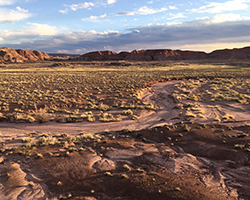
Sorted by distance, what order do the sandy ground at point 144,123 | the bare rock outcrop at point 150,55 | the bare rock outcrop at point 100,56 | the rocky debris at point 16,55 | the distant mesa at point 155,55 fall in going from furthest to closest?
the bare rock outcrop at point 100,56, the bare rock outcrop at point 150,55, the distant mesa at point 155,55, the rocky debris at point 16,55, the sandy ground at point 144,123

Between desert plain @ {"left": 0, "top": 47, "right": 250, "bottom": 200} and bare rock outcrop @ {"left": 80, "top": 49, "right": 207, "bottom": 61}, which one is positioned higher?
bare rock outcrop @ {"left": 80, "top": 49, "right": 207, "bottom": 61}

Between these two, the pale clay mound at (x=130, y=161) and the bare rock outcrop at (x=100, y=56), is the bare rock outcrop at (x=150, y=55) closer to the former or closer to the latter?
the bare rock outcrop at (x=100, y=56)

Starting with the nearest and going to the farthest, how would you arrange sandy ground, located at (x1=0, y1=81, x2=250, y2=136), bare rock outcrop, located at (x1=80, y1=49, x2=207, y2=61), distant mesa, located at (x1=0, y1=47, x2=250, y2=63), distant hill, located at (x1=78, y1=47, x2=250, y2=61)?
sandy ground, located at (x1=0, y1=81, x2=250, y2=136)
distant mesa, located at (x1=0, y1=47, x2=250, y2=63)
distant hill, located at (x1=78, y1=47, x2=250, y2=61)
bare rock outcrop, located at (x1=80, y1=49, x2=207, y2=61)

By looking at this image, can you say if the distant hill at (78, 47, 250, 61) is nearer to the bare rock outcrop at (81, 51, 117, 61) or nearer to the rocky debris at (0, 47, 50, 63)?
the bare rock outcrop at (81, 51, 117, 61)

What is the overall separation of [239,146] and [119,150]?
19.2ft

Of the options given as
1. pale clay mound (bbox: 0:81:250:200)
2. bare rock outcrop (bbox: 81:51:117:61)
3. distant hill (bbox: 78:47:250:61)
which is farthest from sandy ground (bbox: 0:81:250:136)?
bare rock outcrop (bbox: 81:51:117:61)

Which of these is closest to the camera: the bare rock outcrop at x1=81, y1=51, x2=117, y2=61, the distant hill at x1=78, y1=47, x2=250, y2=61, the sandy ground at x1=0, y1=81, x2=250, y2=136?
the sandy ground at x1=0, y1=81, x2=250, y2=136

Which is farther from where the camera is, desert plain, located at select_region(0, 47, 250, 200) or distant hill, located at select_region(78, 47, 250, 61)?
distant hill, located at select_region(78, 47, 250, 61)

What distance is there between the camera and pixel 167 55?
6068 inches

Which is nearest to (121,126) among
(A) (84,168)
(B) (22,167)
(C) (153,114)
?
(C) (153,114)

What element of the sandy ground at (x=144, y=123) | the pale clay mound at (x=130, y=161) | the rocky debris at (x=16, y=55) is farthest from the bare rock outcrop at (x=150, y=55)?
the pale clay mound at (x=130, y=161)

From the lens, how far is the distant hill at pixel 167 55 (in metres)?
147

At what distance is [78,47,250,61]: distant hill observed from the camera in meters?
147

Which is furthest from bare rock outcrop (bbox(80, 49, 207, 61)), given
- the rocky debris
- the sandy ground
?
the sandy ground
